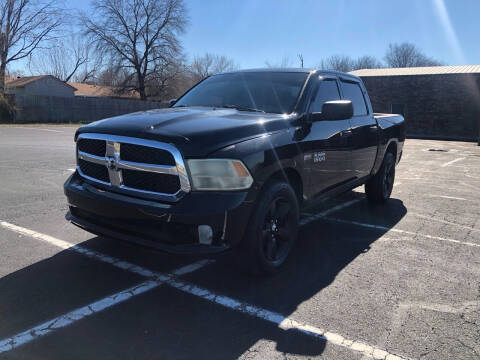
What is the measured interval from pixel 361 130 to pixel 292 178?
190 cm

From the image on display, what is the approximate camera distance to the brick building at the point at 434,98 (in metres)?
27.6

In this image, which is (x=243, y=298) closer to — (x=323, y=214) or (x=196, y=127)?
(x=196, y=127)

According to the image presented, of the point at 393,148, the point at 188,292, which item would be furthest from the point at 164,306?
the point at 393,148

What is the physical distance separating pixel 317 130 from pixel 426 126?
28.5 m

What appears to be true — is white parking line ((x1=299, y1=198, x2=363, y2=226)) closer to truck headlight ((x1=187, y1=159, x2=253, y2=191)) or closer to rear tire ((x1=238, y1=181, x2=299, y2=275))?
rear tire ((x1=238, y1=181, x2=299, y2=275))

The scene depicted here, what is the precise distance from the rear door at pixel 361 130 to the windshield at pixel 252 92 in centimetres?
116

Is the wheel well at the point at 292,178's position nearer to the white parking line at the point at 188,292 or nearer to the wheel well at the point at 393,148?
the white parking line at the point at 188,292

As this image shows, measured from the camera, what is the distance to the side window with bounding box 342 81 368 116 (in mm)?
5448

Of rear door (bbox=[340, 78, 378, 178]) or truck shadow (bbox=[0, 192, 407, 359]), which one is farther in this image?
rear door (bbox=[340, 78, 378, 178])

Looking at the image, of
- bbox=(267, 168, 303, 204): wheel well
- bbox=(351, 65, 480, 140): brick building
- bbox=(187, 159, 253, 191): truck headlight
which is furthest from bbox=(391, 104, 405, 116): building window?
bbox=(187, 159, 253, 191): truck headlight

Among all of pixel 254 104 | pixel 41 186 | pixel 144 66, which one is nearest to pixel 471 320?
pixel 254 104

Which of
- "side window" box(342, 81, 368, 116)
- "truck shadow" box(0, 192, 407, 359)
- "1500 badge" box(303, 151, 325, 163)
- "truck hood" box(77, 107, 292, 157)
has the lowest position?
"truck shadow" box(0, 192, 407, 359)

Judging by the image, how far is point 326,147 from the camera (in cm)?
441

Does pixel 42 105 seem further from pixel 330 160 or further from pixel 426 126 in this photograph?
pixel 330 160
